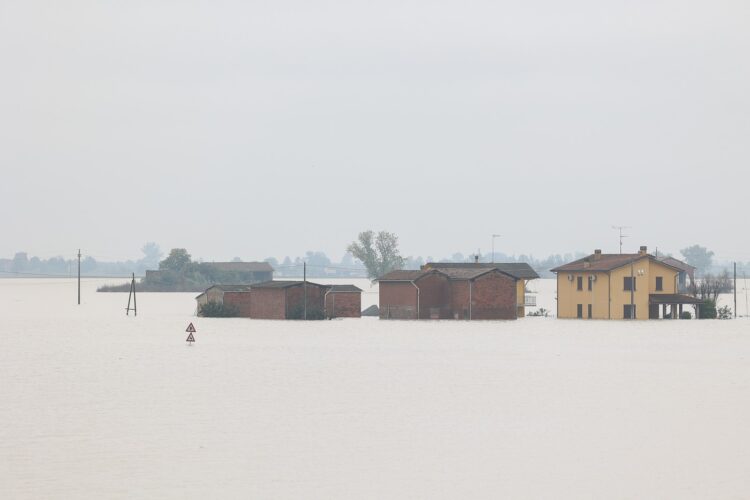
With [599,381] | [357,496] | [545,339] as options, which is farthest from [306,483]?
[545,339]

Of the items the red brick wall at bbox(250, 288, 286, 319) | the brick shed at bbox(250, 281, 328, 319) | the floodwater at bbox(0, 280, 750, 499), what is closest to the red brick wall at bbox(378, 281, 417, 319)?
the brick shed at bbox(250, 281, 328, 319)

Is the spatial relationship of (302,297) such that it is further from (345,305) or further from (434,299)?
(434,299)

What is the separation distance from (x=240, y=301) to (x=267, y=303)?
6.28 meters

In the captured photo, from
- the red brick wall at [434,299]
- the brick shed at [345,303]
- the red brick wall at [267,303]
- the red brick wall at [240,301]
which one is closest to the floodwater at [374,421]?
the red brick wall at [434,299]

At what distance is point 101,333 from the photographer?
9244 centimetres

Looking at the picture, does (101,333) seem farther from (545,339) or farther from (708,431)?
(708,431)

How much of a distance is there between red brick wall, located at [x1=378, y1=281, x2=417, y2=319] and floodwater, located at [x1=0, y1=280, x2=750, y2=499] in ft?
93.8

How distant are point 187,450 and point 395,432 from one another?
666 cm

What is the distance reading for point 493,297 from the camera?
102m

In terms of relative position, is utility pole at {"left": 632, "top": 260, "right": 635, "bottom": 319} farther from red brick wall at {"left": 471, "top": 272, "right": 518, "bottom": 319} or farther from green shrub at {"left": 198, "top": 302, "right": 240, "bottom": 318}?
green shrub at {"left": 198, "top": 302, "right": 240, "bottom": 318}

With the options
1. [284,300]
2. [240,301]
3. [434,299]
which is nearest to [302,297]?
[284,300]

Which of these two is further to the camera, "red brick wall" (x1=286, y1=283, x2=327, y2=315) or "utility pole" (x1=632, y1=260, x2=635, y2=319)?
"red brick wall" (x1=286, y1=283, x2=327, y2=315)

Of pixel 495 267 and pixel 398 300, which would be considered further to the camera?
pixel 398 300

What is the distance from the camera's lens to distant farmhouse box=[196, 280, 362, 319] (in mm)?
102625
